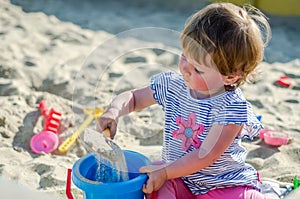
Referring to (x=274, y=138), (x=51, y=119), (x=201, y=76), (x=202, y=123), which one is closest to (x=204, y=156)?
(x=202, y=123)

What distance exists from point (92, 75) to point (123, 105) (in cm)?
16

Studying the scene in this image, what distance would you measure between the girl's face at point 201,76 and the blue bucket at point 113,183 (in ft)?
0.72

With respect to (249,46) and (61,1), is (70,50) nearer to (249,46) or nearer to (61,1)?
(61,1)

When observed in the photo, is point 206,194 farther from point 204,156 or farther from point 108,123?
point 108,123

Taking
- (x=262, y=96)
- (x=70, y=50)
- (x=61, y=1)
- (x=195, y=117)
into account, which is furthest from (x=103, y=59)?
(x=61, y=1)

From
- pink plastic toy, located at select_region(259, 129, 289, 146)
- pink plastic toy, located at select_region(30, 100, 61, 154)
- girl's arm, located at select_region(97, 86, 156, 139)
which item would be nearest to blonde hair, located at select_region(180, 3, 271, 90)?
girl's arm, located at select_region(97, 86, 156, 139)

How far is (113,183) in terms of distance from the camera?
4.69 feet

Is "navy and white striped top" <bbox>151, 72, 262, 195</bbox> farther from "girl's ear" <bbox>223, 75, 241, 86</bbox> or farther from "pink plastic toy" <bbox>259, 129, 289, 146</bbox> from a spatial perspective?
"pink plastic toy" <bbox>259, 129, 289, 146</bbox>

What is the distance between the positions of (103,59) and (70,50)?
1.66 meters

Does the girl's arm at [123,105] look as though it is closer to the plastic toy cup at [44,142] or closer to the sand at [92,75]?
the sand at [92,75]

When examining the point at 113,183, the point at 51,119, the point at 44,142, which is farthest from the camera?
the point at 51,119

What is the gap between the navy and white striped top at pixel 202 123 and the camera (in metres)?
1.59

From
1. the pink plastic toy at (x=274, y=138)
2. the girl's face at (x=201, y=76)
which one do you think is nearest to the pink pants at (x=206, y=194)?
the girl's face at (x=201, y=76)

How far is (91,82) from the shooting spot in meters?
1.54
